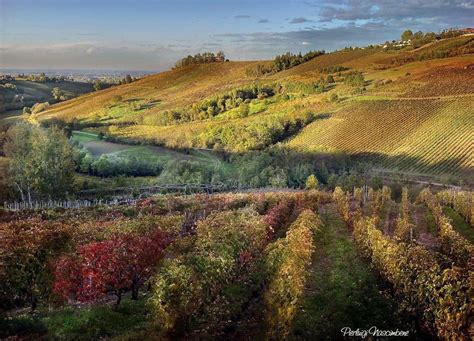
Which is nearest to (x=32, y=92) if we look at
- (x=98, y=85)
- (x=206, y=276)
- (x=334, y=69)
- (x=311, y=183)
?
(x=98, y=85)

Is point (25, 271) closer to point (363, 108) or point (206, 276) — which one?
point (206, 276)

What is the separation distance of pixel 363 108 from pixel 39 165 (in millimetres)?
47682

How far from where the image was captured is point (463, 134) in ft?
189

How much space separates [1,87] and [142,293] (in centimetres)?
6322

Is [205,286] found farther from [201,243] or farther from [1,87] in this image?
[1,87]

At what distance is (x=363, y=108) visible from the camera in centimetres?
6931

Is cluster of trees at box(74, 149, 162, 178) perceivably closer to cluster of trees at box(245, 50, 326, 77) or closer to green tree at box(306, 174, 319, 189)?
green tree at box(306, 174, 319, 189)

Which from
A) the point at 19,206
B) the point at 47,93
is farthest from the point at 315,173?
the point at 47,93

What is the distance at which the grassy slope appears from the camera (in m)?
57.6

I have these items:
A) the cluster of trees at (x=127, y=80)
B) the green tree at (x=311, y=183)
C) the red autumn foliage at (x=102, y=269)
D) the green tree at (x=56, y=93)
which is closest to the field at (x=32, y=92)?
the green tree at (x=56, y=93)

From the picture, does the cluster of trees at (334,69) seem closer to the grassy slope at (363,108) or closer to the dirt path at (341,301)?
the grassy slope at (363,108)

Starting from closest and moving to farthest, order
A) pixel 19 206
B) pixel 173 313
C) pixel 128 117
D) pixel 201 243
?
pixel 173 313
pixel 201 243
pixel 19 206
pixel 128 117

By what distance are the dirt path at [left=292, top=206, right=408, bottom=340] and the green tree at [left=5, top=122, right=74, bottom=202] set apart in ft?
79.9

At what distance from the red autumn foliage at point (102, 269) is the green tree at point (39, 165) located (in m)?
23.4
